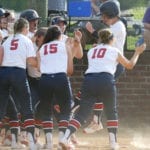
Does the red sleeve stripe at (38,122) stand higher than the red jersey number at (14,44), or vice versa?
the red jersey number at (14,44)

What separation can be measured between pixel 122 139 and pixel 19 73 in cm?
251

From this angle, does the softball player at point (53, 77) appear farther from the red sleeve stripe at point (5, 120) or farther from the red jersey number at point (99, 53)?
the red sleeve stripe at point (5, 120)

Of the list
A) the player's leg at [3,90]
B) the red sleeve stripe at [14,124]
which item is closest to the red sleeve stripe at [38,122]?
the red sleeve stripe at [14,124]

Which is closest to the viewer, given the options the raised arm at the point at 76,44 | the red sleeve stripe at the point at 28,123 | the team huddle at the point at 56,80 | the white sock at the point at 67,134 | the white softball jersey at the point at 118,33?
the white sock at the point at 67,134

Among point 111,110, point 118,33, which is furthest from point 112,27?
point 111,110

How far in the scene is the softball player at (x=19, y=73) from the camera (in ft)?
32.3

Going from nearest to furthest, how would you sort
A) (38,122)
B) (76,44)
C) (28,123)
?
(28,123)
(76,44)
(38,122)

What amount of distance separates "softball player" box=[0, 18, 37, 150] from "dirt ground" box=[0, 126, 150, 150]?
0.75 metres

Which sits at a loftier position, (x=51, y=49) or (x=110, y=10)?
(x=110, y=10)

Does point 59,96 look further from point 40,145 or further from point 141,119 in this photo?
point 141,119

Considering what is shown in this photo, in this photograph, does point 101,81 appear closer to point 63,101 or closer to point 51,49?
point 63,101

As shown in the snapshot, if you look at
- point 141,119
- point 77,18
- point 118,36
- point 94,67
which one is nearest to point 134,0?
point 77,18

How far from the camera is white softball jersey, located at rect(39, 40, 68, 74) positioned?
9.78 metres

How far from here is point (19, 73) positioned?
9.86 metres
